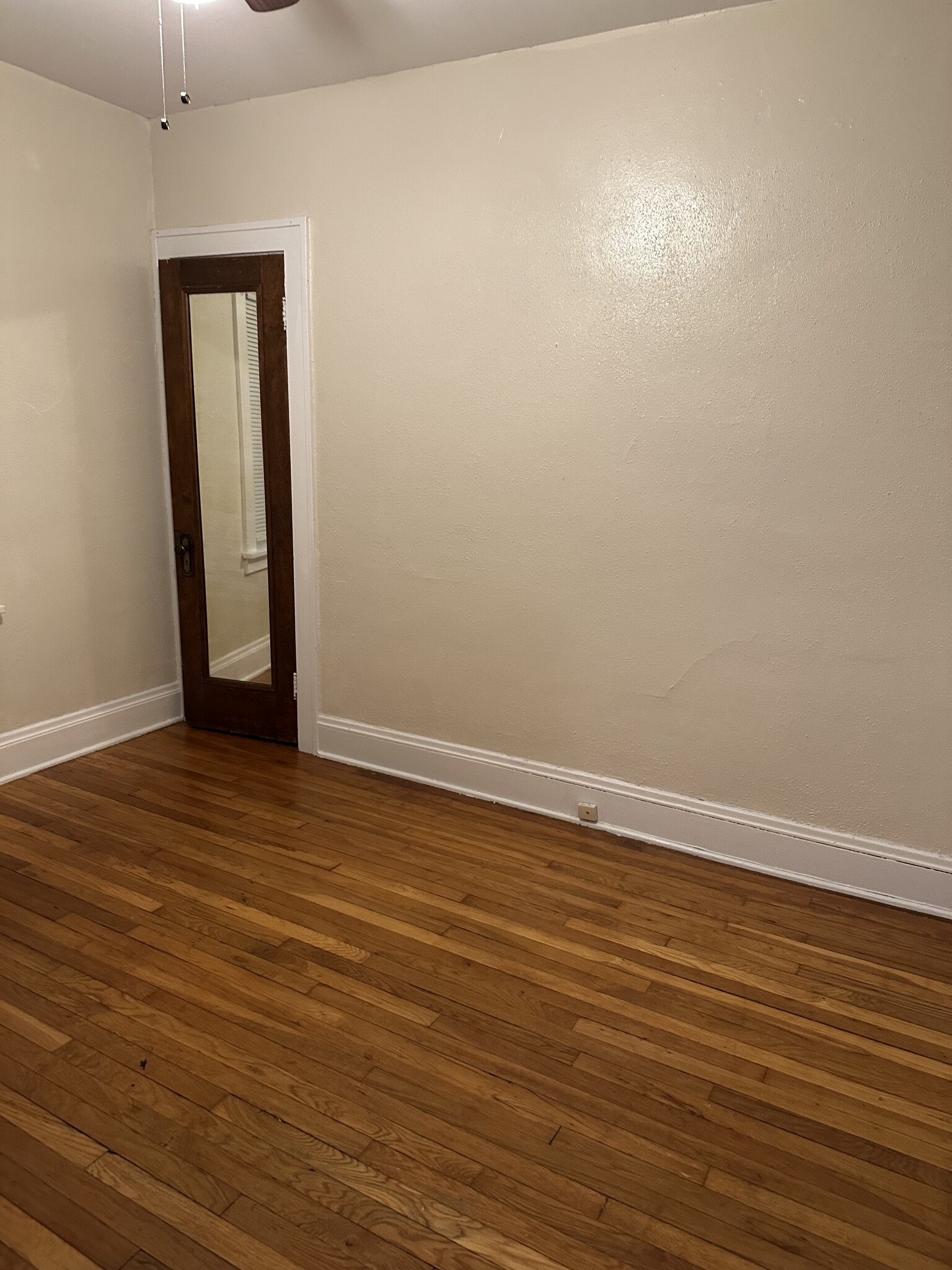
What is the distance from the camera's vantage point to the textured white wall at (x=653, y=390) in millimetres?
2621

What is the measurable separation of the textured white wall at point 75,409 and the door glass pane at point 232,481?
0.97ft

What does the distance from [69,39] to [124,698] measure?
259cm

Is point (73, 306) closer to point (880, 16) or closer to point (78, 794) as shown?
point (78, 794)

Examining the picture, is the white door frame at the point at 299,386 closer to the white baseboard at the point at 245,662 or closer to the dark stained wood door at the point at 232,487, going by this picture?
the dark stained wood door at the point at 232,487

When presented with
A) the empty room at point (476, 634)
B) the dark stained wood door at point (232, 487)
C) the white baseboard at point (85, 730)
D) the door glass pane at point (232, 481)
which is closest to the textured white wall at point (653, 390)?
the empty room at point (476, 634)

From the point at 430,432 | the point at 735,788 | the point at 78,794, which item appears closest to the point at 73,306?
the point at 430,432

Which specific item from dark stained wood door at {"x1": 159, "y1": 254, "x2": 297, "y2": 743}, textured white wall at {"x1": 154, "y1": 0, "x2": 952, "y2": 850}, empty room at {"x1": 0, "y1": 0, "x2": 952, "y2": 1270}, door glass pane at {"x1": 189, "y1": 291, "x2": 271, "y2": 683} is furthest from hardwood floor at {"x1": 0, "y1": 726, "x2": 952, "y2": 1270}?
door glass pane at {"x1": 189, "y1": 291, "x2": 271, "y2": 683}

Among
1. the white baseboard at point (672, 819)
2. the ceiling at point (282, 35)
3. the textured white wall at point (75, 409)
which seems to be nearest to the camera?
the ceiling at point (282, 35)

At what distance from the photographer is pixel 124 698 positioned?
413cm

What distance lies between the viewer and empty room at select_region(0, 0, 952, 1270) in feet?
6.16

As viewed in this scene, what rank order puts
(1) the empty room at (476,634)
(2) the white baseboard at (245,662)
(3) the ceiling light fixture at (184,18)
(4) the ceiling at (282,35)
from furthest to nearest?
(2) the white baseboard at (245,662)
(4) the ceiling at (282,35)
(3) the ceiling light fixture at (184,18)
(1) the empty room at (476,634)

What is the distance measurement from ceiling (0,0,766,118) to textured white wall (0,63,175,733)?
32 centimetres

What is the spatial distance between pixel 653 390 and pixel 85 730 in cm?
281

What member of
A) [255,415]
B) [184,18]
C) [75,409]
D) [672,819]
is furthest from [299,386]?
[672,819]
